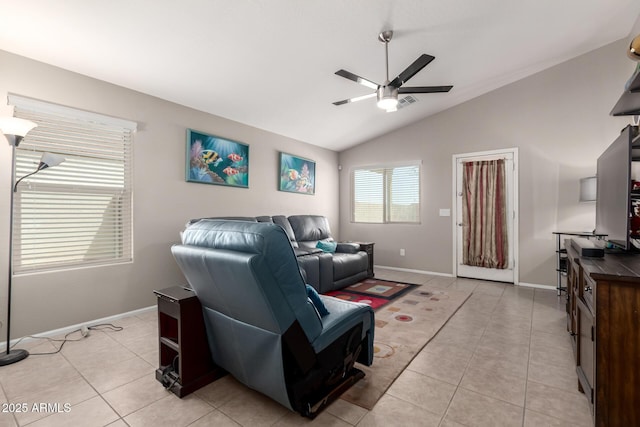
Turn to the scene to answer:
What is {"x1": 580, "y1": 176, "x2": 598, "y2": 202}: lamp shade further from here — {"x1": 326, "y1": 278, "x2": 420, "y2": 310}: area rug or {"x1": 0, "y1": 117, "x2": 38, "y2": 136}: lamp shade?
{"x1": 0, "y1": 117, "x2": 38, "y2": 136}: lamp shade

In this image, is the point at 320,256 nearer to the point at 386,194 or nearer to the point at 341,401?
the point at 341,401

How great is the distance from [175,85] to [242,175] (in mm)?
1512

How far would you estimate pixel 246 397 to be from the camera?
184 cm

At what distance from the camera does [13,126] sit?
227cm

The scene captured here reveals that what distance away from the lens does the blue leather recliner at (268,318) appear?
1.39m

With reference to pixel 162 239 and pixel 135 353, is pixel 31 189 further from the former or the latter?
pixel 135 353

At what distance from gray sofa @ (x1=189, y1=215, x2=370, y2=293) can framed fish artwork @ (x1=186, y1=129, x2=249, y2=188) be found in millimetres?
587

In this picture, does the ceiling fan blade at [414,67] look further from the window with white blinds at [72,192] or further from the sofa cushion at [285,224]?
the window with white blinds at [72,192]

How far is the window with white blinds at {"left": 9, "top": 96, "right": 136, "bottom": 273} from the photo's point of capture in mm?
2682

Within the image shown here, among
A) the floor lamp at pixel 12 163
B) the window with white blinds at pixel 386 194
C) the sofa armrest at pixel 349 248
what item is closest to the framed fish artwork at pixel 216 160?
the floor lamp at pixel 12 163

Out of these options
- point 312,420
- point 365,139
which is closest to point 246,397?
point 312,420

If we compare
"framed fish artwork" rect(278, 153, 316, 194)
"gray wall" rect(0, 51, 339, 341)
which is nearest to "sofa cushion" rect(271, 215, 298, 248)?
"gray wall" rect(0, 51, 339, 341)

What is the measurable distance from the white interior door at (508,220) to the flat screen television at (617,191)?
7.48 ft

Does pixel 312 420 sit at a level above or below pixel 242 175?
below
